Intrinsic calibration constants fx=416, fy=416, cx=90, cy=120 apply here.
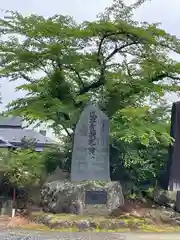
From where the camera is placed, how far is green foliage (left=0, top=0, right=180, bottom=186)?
542 inches

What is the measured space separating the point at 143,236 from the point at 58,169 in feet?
18.1

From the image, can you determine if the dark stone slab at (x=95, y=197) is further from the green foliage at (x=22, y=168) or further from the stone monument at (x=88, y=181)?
the green foliage at (x=22, y=168)

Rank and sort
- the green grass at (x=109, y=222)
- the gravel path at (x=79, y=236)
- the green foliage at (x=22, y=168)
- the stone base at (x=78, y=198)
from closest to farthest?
the gravel path at (x=79, y=236), the green grass at (x=109, y=222), the stone base at (x=78, y=198), the green foliage at (x=22, y=168)

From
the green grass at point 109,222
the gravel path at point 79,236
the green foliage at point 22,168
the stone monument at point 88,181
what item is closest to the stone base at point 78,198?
the stone monument at point 88,181

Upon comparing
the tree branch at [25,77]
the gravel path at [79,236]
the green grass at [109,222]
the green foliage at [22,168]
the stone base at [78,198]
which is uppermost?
the tree branch at [25,77]

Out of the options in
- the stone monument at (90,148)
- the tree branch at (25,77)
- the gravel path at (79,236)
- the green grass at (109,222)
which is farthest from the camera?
the tree branch at (25,77)

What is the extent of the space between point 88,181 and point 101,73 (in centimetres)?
456

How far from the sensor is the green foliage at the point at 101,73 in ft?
45.1

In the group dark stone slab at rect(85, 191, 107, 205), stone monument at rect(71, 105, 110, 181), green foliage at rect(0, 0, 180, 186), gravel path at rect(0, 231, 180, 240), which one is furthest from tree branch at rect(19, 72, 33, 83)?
gravel path at rect(0, 231, 180, 240)

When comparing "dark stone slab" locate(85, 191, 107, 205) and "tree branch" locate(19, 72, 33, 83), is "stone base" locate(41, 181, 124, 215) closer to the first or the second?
"dark stone slab" locate(85, 191, 107, 205)

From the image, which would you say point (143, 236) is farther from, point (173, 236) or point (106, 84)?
point (106, 84)

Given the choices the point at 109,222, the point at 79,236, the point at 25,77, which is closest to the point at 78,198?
the point at 109,222

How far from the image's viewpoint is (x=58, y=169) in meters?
14.8

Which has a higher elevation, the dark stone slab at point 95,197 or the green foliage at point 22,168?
the green foliage at point 22,168
